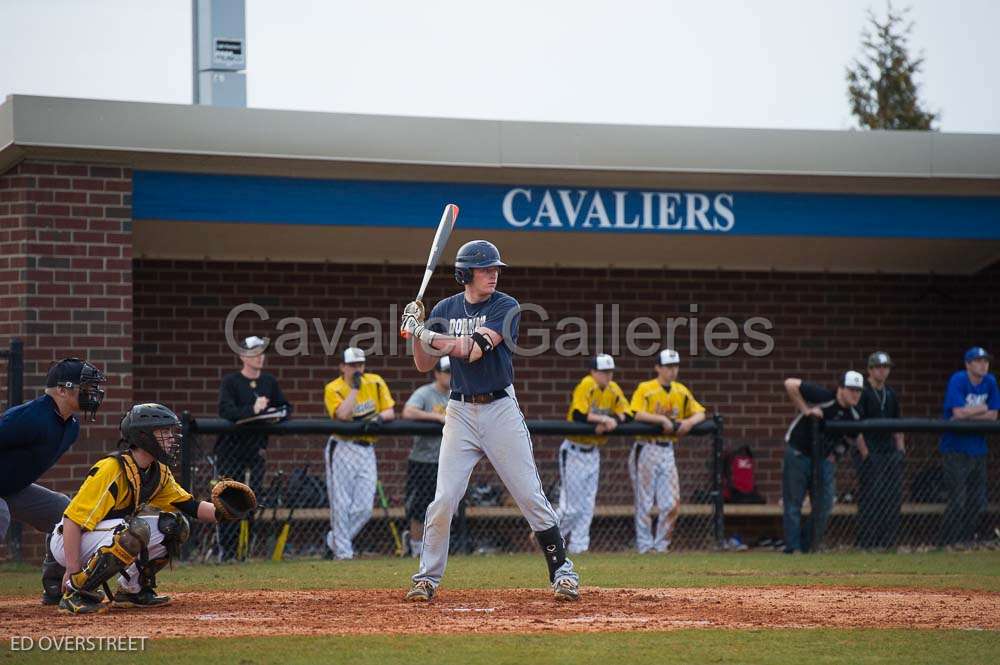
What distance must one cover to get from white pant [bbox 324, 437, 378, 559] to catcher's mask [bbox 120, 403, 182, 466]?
4.18 m

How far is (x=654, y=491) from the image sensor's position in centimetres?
1147

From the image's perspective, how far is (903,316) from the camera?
1379 cm

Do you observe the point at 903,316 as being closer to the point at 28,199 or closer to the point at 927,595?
the point at 927,595

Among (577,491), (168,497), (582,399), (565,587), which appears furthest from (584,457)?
(168,497)

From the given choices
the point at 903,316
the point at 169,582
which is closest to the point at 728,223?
the point at 903,316

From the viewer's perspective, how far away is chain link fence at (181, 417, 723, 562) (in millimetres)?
10258

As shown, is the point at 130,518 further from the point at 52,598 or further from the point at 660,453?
the point at 660,453

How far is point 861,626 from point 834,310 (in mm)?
7911

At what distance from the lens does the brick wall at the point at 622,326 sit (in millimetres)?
12102

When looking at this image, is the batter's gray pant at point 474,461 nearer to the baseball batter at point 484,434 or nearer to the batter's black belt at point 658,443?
the baseball batter at point 484,434

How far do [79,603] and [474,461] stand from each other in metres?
1.99

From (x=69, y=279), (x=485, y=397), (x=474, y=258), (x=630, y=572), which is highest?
(x=69, y=279)

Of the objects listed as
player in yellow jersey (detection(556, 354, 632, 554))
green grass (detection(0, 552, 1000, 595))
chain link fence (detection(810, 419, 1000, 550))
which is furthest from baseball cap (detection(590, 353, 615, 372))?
chain link fence (detection(810, 419, 1000, 550))

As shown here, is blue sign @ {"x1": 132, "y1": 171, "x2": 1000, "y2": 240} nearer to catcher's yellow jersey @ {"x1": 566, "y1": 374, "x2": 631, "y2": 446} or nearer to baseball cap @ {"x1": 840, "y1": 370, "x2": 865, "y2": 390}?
catcher's yellow jersey @ {"x1": 566, "y1": 374, "x2": 631, "y2": 446}
